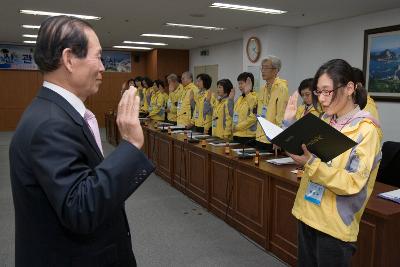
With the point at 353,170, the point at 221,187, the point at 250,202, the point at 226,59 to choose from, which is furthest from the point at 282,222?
the point at 226,59

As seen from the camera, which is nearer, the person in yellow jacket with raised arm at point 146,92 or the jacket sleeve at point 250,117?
the jacket sleeve at point 250,117

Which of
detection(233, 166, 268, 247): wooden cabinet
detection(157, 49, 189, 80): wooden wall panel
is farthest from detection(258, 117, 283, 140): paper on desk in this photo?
detection(157, 49, 189, 80): wooden wall panel

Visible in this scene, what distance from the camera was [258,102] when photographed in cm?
424

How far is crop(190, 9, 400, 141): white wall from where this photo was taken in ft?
17.1

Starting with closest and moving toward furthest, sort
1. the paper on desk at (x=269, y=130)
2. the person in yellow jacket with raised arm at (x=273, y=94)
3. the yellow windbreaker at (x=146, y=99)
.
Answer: the paper on desk at (x=269, y=130) → the person in yellow jacket with raised arm at (x=273, y=94) → the yellow windbreaker at (x=146, y=99)

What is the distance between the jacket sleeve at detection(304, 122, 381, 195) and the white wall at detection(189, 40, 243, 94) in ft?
24.2

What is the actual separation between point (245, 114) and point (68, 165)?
380cm

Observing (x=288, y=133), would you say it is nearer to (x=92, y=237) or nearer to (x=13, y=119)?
(x=92, y=237)

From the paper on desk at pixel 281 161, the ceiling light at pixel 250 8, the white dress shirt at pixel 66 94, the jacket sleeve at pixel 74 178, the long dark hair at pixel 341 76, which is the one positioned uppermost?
the ceiling light at pixel 250 8

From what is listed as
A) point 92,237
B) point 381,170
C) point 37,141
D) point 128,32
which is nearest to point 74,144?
point 37,141

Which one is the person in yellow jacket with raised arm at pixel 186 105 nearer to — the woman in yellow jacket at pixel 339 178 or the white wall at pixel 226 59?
the white wall at pixel 226 59

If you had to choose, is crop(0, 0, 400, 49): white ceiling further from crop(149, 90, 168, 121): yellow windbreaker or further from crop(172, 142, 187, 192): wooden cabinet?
crop(172, 142, 187, 192): wooden cabinet

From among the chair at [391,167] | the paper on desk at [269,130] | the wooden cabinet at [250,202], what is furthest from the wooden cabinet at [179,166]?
the paper on desk at [269,130]

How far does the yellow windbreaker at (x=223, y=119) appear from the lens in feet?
15.8
